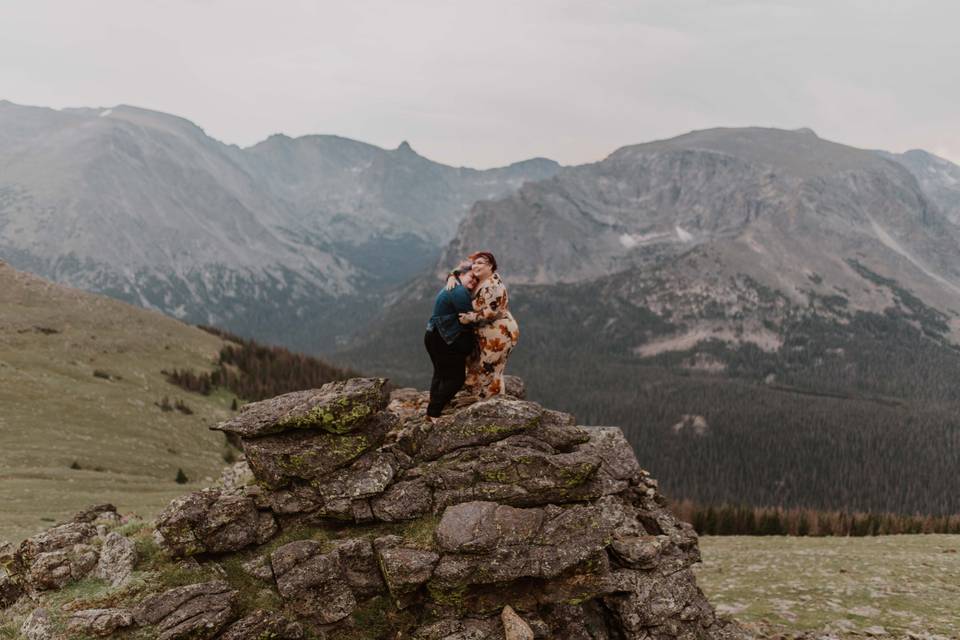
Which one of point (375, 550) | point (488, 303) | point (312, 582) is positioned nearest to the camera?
point (312, 582)

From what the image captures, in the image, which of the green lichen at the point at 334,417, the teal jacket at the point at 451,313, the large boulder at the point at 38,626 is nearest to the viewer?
the large boulder at the point at 38,626

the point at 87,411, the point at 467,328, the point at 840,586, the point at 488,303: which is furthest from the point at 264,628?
the point at 87,411

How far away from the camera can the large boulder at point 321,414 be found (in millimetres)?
17359

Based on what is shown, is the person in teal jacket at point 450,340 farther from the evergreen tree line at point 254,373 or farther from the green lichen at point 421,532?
the evergreen tree line at point 254,373

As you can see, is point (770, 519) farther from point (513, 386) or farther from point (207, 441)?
point (207, 441)

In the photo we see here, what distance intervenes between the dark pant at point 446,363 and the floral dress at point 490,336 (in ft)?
1.95

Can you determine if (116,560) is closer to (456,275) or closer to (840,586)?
(456,275)

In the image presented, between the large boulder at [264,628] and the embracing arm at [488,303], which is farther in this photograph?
the embracing arm at [488,303]

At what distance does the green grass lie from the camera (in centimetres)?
2150

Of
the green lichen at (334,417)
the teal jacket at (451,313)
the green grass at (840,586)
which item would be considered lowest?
the green grass at (840,586)

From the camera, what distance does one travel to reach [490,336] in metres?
19.8

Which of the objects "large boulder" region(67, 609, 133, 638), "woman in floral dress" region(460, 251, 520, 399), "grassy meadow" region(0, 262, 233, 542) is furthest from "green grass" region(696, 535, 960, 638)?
"grassy meadow" region(0, 262, 233, 542)

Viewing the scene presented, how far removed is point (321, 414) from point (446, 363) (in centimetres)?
496

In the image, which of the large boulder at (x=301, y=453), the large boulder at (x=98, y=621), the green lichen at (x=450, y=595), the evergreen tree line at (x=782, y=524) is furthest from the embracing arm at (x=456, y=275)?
the evergreen tree line at (x=782, y=524)
